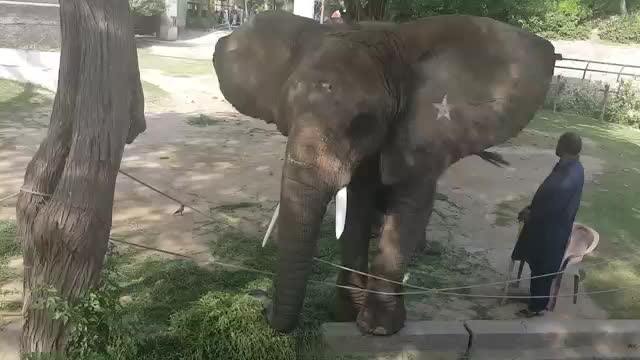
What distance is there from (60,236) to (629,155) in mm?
13141

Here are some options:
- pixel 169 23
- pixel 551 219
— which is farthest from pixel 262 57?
pixel 169 23

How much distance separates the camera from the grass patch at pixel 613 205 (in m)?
6.45

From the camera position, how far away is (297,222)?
3691 mm

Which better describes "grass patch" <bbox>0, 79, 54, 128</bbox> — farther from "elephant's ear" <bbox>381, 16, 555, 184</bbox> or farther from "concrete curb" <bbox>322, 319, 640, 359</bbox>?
"elephant's ear" <bbox>381, 16, 555, 184</bbox>

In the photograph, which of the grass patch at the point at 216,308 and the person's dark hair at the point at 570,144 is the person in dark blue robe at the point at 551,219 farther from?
the grass patch at the point at 216,308

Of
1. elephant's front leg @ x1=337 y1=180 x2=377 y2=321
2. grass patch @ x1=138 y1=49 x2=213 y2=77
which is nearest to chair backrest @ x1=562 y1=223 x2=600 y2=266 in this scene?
elephant's front leg @ x1=337 y1=180 x2=377 y2=321

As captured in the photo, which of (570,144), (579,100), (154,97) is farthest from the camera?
(579,100)

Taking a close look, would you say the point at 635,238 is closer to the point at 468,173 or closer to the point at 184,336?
the point at 468,173

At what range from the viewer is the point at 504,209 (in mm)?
8898

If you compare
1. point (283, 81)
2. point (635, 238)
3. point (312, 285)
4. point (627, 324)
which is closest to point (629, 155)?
point (635, 238)

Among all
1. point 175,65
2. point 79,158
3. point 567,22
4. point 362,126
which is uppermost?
point 567,22

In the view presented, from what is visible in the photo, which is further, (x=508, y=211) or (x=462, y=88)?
(x=508, y=211)

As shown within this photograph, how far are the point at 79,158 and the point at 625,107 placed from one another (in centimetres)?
1833

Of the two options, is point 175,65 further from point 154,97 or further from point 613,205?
point 613,205
